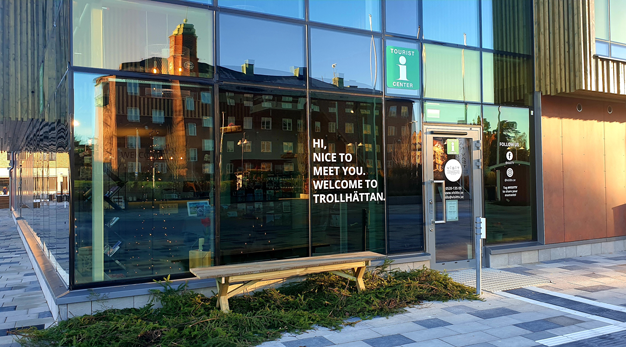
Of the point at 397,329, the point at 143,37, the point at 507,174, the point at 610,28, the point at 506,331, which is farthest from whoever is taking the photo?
the point at 610,28

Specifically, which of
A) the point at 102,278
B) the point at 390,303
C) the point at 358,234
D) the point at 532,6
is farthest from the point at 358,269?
the point at 532,6

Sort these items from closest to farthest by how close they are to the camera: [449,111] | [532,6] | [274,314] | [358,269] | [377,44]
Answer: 1. [274,314]
2. [358,269]
3. [377,44]
4. [449,111]
5. [532,6]

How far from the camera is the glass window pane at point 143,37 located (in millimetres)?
6359

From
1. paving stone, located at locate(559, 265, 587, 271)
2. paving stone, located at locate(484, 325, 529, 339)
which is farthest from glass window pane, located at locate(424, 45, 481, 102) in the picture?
paving stone, located at locate(484, 325, 529, 339)

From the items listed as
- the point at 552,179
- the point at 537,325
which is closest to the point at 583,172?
the point at 552,179

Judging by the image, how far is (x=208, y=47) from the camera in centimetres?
714

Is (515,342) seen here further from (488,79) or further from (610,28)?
(610,28)

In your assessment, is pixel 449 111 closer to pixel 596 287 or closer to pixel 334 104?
pixel 334 104

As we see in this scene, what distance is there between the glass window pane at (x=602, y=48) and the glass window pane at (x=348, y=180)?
18.1ft

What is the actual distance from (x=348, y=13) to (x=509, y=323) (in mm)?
5517

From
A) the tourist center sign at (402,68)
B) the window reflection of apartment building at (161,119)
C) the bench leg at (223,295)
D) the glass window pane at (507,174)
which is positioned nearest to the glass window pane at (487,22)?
the glass window pane at (507,174)

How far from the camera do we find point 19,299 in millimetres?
7750

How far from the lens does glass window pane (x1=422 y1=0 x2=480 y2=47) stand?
9.35m

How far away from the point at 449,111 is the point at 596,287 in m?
3.90
